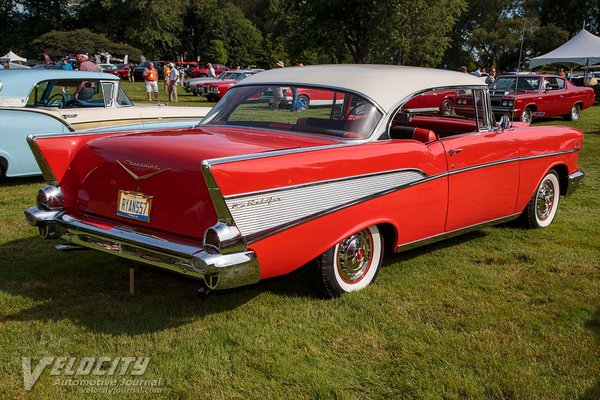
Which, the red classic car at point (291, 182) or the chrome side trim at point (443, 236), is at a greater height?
the red classic car at point (291, 182)

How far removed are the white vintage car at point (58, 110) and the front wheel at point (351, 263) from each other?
125 inches

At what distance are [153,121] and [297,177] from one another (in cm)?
545

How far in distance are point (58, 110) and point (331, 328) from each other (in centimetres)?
547

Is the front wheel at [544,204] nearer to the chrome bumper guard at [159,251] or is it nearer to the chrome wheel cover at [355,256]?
the chrome wheel cover at [355,256]

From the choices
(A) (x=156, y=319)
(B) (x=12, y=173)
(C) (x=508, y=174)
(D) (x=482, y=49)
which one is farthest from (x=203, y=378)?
(D) (x=482, y=49)

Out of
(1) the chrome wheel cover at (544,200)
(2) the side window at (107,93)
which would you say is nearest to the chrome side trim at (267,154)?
(1) the chrome wheel cover at (544,200)

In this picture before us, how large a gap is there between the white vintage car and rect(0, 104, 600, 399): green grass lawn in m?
→ 2.53

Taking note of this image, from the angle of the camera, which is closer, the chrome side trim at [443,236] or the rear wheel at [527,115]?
the chrome side trim at [443,236]

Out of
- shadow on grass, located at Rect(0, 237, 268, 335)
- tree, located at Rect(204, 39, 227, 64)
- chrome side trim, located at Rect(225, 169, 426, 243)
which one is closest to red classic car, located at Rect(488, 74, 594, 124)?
chrome side trim, located at Rect(225, 169, 426, 243)

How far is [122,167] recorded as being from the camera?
360 centimetres

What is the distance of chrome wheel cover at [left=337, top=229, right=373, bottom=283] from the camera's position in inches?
→ 151
